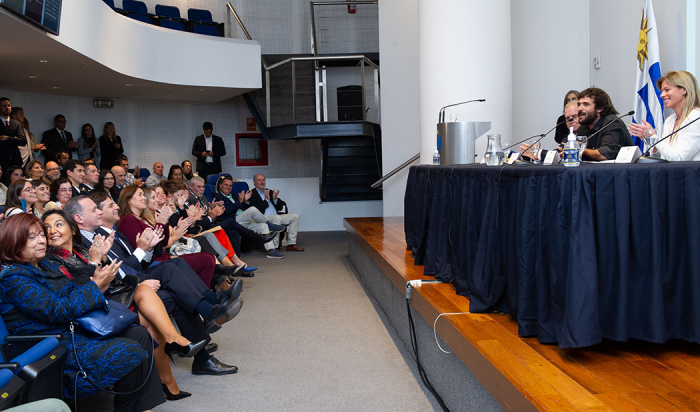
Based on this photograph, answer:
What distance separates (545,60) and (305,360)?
4.59m

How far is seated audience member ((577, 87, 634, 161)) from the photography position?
2851 mm

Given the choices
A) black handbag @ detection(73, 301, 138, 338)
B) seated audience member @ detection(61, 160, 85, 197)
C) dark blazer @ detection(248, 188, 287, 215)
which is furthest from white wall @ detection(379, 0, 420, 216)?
black handbag @ detection(73, 301, 138, 338)

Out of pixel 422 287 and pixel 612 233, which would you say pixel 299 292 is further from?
pixel 612 233

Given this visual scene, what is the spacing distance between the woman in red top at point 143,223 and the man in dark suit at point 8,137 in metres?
3.91

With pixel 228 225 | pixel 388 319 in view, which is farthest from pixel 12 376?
pixel 228 225

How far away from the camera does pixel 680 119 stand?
282cm

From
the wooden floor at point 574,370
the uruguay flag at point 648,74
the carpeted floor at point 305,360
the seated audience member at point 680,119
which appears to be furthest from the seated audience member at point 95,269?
the uruguay flag at point 648,74

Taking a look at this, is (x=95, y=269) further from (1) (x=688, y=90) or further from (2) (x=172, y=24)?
(2) (x=172, y=24)

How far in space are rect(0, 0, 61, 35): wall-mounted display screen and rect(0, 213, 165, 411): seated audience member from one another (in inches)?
137

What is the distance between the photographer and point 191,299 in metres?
3.00

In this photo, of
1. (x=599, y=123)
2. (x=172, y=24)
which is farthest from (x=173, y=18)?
(x=599, y=123)

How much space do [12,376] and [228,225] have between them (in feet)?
15.6

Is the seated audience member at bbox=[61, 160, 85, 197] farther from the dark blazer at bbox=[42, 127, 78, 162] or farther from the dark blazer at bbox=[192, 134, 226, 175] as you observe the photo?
the dark blazer at bbox=[192, 134, 226, 175]

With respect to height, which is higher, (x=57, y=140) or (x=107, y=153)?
(x=57, y=140)
